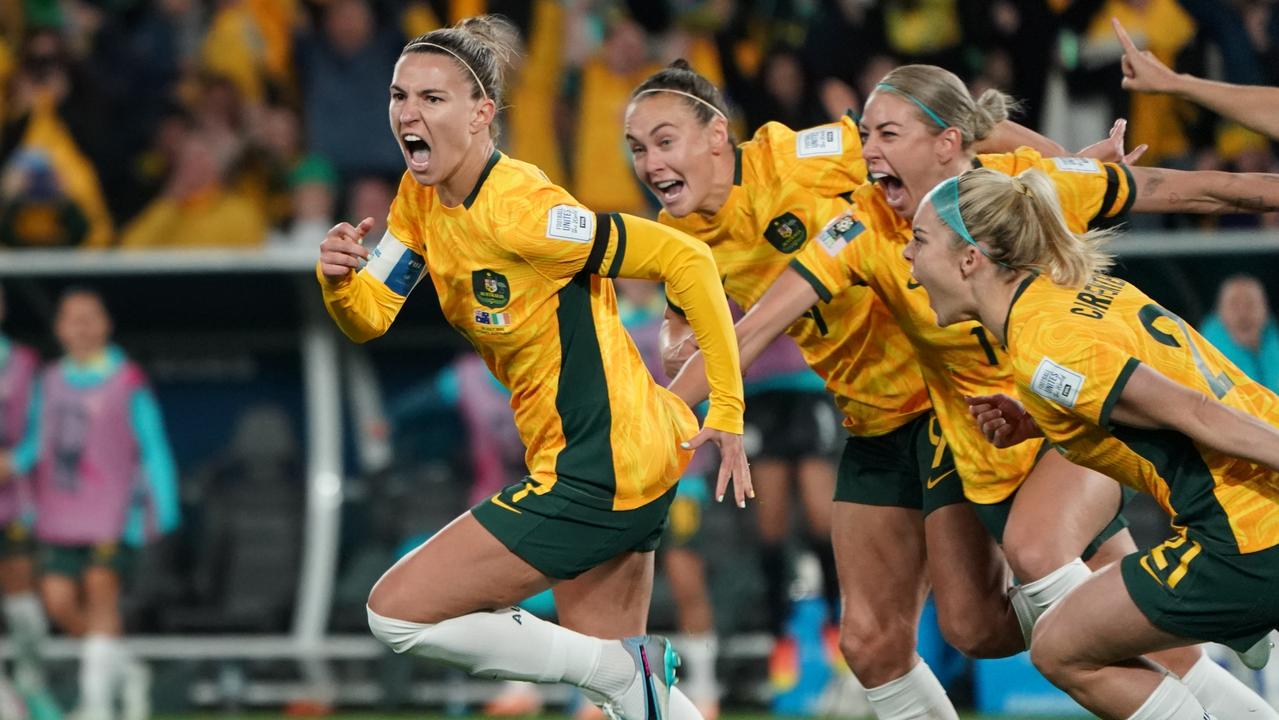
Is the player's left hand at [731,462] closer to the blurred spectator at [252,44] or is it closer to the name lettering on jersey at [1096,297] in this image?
the name lettering on jersey at [1096,297]

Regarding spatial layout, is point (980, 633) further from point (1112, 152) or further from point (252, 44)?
point (252, 44)

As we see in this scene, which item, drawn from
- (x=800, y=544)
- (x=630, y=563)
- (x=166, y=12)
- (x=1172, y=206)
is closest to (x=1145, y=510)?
(x=800, y=544)

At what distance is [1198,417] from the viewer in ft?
13.2

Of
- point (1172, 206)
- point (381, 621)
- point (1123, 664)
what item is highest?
point (1172, 206)

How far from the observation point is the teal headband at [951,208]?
4.41m

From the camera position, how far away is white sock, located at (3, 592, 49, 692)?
894 centimetres

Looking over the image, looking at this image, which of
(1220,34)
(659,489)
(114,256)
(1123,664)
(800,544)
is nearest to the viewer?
(1123,664)

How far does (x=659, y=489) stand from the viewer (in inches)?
189

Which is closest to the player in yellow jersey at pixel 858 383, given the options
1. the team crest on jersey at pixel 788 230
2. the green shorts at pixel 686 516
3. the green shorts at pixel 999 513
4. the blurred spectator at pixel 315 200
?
the team crest on jersey at pixel 788 230

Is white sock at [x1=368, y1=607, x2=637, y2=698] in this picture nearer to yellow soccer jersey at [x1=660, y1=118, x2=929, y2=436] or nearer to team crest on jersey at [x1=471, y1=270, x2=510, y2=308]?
team crest on jersey at [x1=471, y1=270, x2=510, y2=308]

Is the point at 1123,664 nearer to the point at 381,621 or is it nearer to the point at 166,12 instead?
the point at 381,621

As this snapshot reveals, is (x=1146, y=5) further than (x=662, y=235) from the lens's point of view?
Yes

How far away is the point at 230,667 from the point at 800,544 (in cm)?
313

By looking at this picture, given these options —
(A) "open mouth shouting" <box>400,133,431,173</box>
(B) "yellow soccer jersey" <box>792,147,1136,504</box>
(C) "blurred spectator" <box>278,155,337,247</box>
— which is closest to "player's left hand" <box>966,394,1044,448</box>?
(B) "yellow soccer jersey" <box>792,147,1136,504</box>
